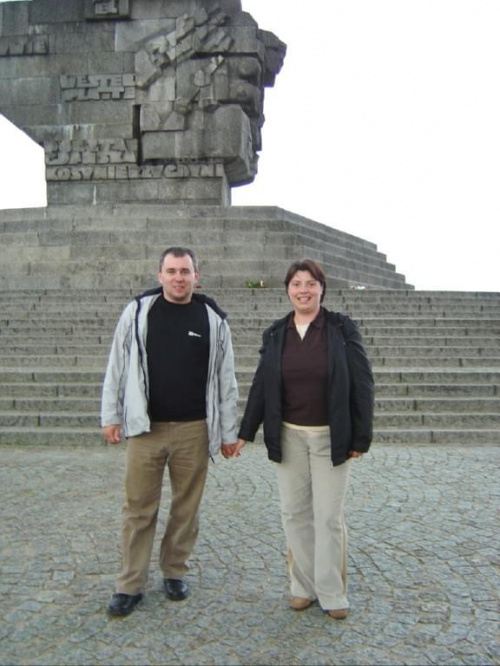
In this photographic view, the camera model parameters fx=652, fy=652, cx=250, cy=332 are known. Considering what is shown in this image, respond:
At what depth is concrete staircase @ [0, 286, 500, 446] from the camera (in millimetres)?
6727

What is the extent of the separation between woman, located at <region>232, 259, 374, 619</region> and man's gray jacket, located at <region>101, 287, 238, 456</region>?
0.20 m

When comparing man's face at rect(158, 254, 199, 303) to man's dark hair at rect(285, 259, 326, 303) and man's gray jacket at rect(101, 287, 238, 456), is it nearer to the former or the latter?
man's gray jacket at rect(101, 287, 238, 456)

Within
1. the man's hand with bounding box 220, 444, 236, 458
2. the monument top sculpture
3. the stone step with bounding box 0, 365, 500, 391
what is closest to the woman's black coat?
the man's hand with bounding box 220, 444, 236, 458

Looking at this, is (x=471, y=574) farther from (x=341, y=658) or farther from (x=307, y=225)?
(x=307, y=225)

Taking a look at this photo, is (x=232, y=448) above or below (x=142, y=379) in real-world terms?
below

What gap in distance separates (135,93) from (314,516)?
1480 centimetres

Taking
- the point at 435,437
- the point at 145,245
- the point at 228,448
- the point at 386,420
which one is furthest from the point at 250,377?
the point at 145,245

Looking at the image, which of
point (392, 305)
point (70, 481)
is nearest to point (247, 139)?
point (392, 305)

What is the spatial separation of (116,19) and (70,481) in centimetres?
1427

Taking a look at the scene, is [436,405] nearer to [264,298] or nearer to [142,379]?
[264,298]

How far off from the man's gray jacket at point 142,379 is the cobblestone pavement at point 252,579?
788 millimetres

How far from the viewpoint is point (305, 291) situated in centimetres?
304

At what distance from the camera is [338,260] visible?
1420 cm

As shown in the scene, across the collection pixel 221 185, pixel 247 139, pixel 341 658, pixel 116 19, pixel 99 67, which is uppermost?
pixel 116 19
